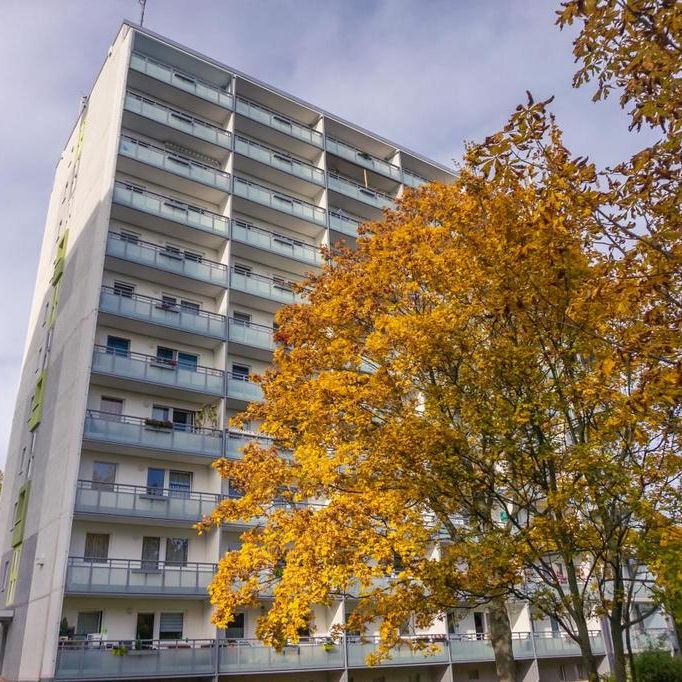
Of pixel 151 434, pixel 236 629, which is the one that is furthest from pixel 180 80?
pixel 236 629

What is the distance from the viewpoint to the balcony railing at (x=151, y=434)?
2536cm

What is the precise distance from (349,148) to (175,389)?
67.1ft

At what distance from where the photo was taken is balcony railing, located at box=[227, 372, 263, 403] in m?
29.3

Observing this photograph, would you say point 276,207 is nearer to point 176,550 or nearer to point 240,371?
point 240,371

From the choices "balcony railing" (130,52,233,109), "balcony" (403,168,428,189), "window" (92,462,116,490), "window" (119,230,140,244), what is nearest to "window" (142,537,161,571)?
"window" (92,462,116,490)

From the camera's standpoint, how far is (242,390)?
29.7m

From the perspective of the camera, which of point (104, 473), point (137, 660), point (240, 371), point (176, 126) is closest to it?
point (137, 660)

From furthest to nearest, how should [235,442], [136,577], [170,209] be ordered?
[170,209]
[235,442]
[136,577]

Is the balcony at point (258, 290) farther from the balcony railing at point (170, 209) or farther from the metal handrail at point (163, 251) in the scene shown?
the balcony railing at point (170, 209)

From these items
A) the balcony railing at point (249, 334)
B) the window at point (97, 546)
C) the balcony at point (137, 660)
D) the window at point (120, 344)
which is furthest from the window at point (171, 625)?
the balcony railing at point (249, 334)

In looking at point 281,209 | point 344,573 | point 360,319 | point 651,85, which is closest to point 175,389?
point 281,209

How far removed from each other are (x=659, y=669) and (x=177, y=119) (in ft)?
102

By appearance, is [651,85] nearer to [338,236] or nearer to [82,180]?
[338,236]

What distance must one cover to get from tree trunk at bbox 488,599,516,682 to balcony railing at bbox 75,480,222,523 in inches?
590
